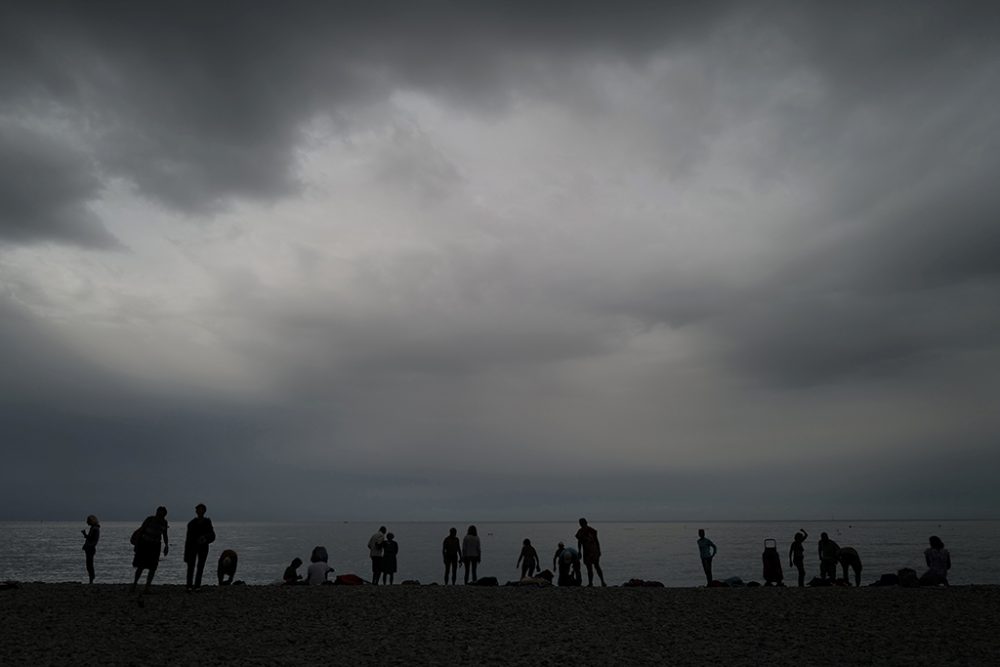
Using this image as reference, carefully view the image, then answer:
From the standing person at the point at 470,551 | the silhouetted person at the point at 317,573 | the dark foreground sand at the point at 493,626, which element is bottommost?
the dark foreground sand at the point at 493,626

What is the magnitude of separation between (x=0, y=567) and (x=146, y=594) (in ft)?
150

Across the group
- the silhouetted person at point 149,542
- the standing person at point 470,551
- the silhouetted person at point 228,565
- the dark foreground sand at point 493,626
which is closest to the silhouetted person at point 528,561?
the standing person at point 470,551

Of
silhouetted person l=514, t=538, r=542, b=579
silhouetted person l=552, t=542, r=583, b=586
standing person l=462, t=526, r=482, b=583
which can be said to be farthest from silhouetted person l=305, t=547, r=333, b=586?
silhouetted person l=552, t=542, r=583, b=586

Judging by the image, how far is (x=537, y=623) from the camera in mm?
15414

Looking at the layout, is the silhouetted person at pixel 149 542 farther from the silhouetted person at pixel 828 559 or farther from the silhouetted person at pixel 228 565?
the silhouetted person at pixel 828 559

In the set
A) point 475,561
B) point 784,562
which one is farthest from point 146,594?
point 784,562

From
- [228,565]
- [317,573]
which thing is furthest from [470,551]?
[228,565]

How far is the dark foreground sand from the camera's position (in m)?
12.4

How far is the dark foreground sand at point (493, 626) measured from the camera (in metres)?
12.4

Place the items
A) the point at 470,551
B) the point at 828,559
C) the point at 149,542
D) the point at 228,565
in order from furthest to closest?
the point at 828,559
the point at 470,551
the point at 228,565
the point at 149,542

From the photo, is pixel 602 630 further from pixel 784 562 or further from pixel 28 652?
pixel 784 562

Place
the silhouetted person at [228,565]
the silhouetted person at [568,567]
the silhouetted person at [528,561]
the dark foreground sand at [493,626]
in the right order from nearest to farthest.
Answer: the dark foreground sand at [493,626] → the silhouetted person at [228,565] → the silhouetted person at [568,567] → the silhouetted person at [528,561]

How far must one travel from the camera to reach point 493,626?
1505 centimetres

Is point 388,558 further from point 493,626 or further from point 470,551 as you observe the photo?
point 493,626
